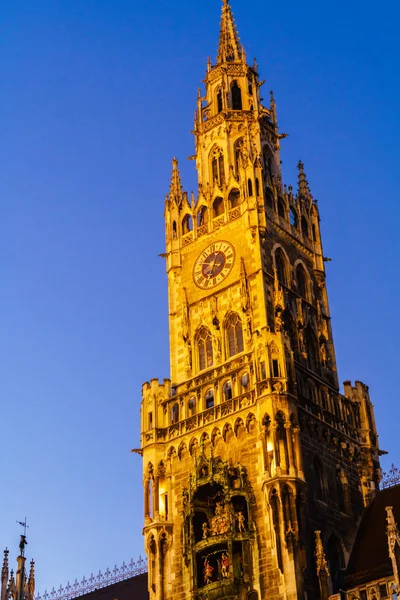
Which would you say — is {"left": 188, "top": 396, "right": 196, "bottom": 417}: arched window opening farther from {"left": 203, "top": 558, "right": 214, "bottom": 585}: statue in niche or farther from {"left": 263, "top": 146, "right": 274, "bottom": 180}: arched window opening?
{"left": 263, "top": 146, "right": 274, "bottom": 180}: arched window opening

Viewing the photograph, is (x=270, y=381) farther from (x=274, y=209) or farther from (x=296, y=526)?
(x=274, y=209)

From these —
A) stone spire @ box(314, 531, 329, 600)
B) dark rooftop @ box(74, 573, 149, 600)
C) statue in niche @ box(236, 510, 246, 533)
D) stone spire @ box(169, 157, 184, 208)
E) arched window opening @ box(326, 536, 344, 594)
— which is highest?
stone spire @ box(169, 157, 184, 208)

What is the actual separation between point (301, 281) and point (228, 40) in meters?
18.6

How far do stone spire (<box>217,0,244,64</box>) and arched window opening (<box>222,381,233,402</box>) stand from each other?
23686mm

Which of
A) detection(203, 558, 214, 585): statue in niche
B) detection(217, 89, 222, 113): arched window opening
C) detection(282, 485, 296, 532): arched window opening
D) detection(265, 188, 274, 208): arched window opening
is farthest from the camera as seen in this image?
detection(217, 89, 222, 113): arched window opening

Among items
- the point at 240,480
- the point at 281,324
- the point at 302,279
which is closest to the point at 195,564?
the point at 240,480

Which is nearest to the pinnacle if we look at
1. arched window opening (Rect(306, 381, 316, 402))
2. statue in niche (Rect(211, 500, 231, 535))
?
arched window opening (Rect(306, 381, 316, 402))

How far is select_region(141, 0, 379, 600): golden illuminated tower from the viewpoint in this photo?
4403 cm

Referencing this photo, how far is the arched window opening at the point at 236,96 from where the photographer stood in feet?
204

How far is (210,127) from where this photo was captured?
61156mm

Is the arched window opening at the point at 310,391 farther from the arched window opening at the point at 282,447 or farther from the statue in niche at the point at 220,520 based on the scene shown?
the statue in niche at the point at 220,520

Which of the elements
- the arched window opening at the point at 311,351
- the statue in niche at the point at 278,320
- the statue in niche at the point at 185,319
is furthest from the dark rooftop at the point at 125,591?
the statue in niche at the point at 278,320

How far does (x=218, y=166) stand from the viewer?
59594mm

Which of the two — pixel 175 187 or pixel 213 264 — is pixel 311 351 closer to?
pixel 213 264
